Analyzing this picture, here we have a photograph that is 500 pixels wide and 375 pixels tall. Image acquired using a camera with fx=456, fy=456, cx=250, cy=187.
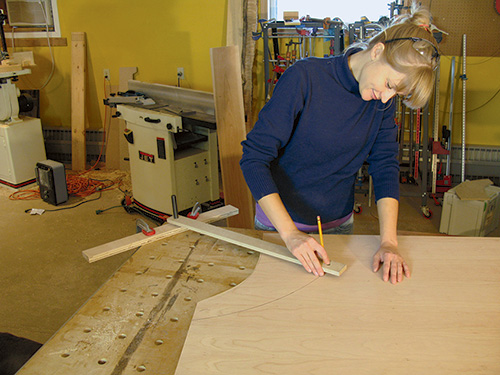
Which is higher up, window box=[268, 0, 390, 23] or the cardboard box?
window box=[268, 0, 390, 23]

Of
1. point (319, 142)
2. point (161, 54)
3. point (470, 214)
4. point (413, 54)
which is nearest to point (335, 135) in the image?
point (319, 142)

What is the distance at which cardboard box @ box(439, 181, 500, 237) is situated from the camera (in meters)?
3.25

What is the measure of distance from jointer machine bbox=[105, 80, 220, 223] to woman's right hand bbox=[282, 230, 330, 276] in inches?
77.6

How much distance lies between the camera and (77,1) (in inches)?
191

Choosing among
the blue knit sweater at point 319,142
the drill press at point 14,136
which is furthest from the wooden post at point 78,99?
the blue knit sweater at point 319,142

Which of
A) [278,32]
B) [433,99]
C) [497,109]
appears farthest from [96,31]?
[497,109]

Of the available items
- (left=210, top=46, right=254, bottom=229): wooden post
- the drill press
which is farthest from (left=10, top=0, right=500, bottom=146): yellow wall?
(left=210, top=46, right=254, bottom=229): wooden post

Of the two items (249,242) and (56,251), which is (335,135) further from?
(56,251)

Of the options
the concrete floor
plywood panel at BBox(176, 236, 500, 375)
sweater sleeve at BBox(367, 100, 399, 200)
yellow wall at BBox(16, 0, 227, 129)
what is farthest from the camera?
A: yellow wall at BBox(16, 0, 227, 129)

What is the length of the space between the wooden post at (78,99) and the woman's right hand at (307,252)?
4.24m

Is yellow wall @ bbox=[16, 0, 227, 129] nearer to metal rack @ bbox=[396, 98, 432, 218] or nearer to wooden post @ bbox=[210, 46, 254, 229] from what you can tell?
wooden post @ bbox=[210, 46, 254, 229]

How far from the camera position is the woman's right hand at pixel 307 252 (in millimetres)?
1285

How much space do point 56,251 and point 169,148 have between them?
1097mm

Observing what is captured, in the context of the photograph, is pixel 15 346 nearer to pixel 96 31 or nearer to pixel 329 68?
pixel 329 68
